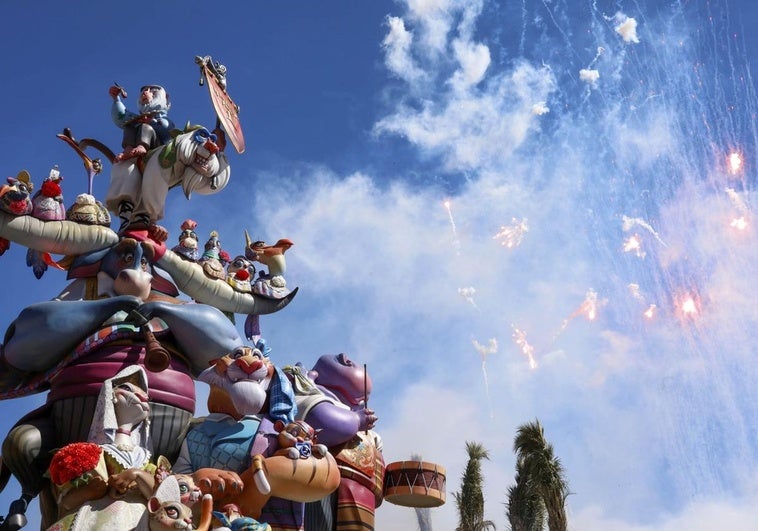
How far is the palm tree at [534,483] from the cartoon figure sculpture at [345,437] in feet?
19.2

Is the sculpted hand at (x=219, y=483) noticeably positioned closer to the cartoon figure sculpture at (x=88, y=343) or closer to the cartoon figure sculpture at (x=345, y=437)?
the cartoon figure sculpture at (x=88, y=343)

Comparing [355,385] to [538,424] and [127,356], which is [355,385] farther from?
[538,424]

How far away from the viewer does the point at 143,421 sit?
837 cm

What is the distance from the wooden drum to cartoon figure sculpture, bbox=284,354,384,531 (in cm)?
16

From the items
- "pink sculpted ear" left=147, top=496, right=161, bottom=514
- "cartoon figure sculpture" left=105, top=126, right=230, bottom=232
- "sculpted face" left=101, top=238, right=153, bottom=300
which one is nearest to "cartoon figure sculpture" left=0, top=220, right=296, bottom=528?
"sculpted face" left=101, top=238, right=153, bottom=300

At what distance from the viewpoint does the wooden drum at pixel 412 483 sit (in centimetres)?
1118

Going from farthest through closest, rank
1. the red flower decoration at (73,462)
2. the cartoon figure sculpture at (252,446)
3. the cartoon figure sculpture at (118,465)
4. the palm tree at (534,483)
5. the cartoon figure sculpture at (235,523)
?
the palm tree at (534,483)
the cartoon figure sculpture at (252,446)
the cartoon figure sculpture at (235,523)
the red flower decoration at (73,462)
the cartoon figure sculpture at (118,465)

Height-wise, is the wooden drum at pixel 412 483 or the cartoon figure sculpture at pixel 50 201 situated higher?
the cartoon figure sculpture at pixel 50 201

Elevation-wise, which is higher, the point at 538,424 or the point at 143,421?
the point at 538,424

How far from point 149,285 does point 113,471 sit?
2817 mm

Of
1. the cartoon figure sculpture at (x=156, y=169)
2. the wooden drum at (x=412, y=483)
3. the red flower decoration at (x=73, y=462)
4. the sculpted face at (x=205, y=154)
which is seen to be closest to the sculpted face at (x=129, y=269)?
the cartoon figure sculpture at (x=156, y=169)

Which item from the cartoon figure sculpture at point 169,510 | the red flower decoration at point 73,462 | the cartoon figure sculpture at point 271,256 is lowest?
the cartoon figure sculpture at point 169,510

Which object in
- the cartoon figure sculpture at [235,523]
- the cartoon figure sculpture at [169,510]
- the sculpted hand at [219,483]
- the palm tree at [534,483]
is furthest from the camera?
the palm tree at [534,483]

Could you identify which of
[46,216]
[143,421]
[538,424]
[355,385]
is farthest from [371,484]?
[538,424]
